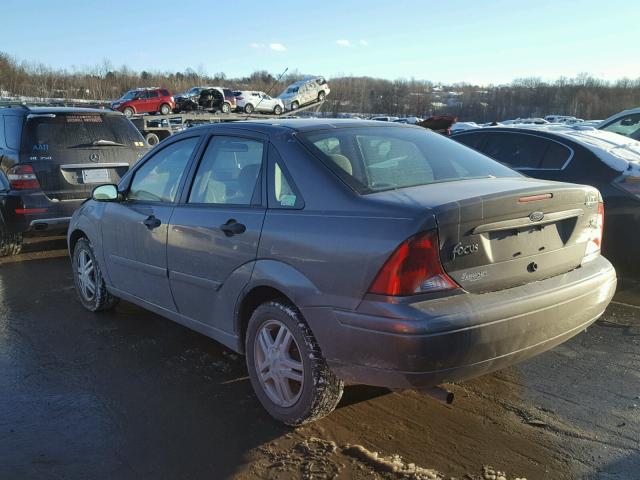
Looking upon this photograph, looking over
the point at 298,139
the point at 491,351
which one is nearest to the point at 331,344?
the point at 491,351

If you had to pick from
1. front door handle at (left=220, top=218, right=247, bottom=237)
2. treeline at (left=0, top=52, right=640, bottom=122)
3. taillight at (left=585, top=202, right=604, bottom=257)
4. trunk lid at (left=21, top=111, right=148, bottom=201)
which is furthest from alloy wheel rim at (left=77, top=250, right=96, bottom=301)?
treeline at (left=0, top=52, right=640, bottom=122)

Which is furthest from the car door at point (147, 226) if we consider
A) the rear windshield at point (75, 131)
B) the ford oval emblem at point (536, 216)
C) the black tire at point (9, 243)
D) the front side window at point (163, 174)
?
the black tire at point (9, 243)

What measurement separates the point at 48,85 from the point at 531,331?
7959 cm

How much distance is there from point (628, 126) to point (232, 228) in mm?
9096

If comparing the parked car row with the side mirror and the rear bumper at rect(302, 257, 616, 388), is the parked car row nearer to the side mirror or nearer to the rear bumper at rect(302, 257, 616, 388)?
the side mirror

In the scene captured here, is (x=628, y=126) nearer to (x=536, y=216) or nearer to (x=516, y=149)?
(x=516, y=149)

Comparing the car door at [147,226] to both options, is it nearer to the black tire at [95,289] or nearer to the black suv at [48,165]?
the black tire at [95,289]

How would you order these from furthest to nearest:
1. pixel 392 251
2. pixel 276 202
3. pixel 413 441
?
pixel 276 202 < pixel 413 441 < pixel 392 251

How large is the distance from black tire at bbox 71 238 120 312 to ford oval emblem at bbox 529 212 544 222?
358 cm

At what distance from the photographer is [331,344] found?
8.69ft

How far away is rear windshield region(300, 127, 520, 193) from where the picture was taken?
3002 millimetres

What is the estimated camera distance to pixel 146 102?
3531cm

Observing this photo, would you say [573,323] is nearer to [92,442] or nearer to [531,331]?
[531,331]

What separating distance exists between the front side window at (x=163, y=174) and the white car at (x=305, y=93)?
122ft
